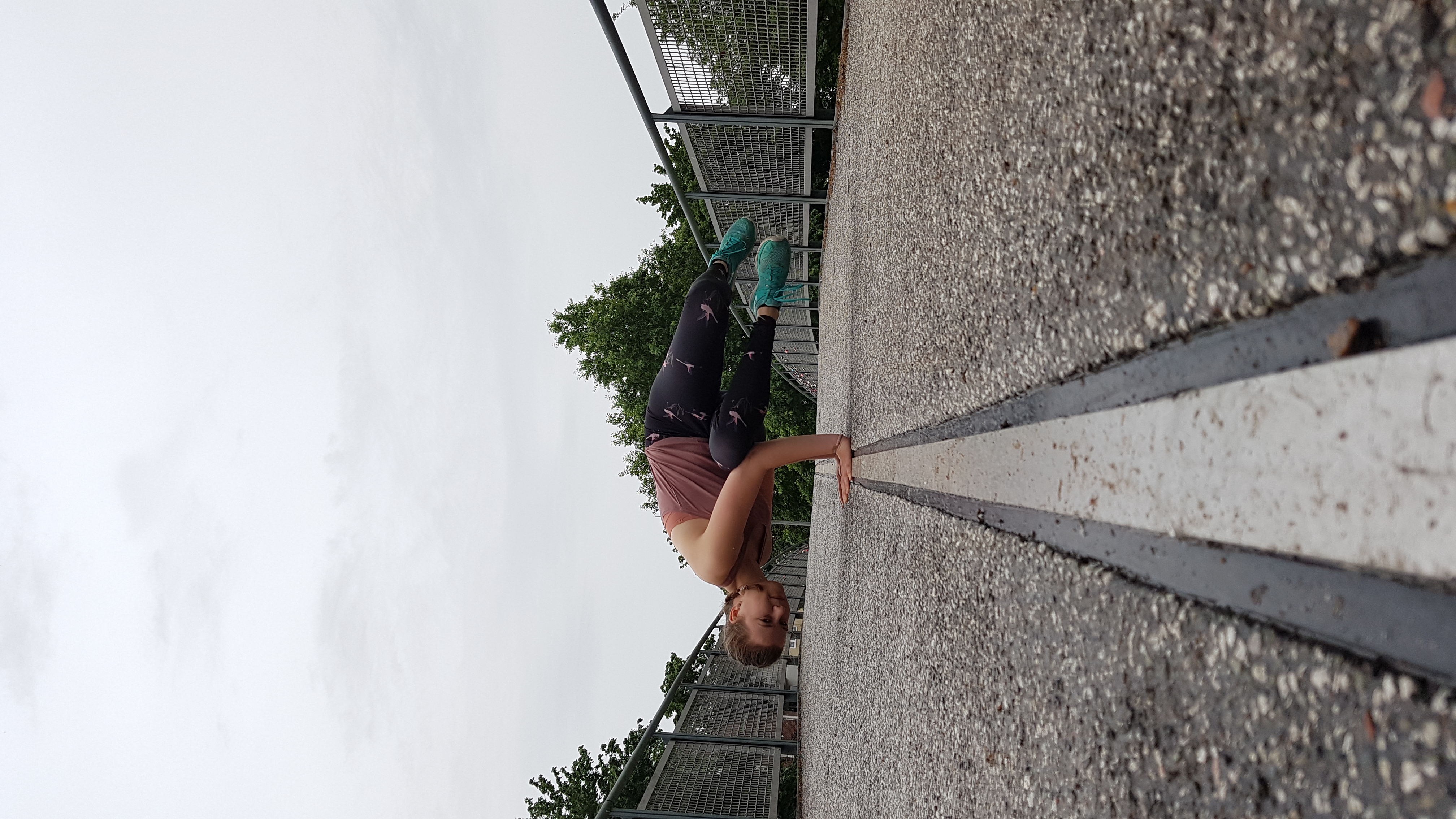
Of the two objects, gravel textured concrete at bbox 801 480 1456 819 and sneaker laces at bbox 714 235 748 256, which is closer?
gravel textured concrete at bbox 801 480 1456 819

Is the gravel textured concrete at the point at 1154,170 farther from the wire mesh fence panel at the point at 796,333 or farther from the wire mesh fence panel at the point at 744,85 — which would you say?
the wire mesh fence panel at the point at 796,333

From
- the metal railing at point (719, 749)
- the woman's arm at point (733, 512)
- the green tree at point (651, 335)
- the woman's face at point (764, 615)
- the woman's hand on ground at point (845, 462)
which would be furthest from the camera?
the green tree at point (651, 335)

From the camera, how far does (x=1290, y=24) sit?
101 centimetres

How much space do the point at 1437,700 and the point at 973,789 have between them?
53.4 inches

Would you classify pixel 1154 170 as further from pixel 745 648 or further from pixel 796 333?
pixel 796 333

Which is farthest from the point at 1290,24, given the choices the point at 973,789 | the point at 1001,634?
the point at 973,789

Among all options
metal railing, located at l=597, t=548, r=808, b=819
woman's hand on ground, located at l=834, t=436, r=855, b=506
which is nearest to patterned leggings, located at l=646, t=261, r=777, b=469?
woman's hand on ground, located at l=834, t=436, r=855, b=506

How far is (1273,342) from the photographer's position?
102 cm

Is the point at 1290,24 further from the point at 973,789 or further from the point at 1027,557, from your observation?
the point at 973,789

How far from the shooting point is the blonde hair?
4.06 m

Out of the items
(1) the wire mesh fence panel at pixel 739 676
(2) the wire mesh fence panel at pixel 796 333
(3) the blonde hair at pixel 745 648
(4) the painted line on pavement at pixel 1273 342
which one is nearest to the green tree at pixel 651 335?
(2) the wire mesh fence panel at pixel 796 333

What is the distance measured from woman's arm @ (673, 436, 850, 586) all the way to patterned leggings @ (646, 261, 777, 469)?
0.12 meters

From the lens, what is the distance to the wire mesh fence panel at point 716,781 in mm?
7160

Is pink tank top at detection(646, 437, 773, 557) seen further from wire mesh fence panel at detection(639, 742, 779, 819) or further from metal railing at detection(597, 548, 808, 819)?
wire mesh fence panel at detection(639, 742, 779, 819)
